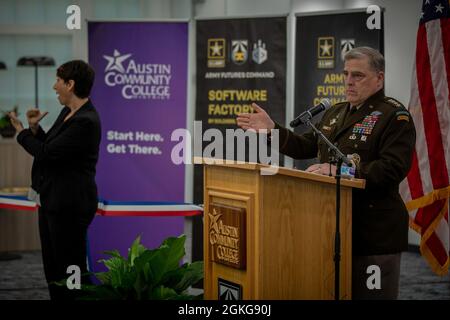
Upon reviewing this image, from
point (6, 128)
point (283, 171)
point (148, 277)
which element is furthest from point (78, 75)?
point (6, 128)

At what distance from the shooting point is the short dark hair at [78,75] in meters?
3.89

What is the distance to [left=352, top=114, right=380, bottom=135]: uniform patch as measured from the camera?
2857 millimetres

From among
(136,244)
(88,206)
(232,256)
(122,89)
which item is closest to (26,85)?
(122,89)

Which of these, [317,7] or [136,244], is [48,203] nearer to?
[136,244]

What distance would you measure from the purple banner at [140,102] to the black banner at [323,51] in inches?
32.0

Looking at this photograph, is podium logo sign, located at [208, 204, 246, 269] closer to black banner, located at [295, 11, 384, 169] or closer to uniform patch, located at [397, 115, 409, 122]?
uniform patch, located at [397, 115, 409, 122]

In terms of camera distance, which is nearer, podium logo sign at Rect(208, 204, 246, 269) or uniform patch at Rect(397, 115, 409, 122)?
podium logo sign at Rect(208, 204, 246, 269)

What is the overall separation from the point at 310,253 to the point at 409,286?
125 inches

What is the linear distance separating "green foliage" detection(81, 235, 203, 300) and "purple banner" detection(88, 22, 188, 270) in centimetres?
228

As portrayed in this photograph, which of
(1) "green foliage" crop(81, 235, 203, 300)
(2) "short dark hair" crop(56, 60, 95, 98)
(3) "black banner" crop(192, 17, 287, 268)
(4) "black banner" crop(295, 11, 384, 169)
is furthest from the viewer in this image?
(3) "black banner" crop(192, 17, 287, 268)

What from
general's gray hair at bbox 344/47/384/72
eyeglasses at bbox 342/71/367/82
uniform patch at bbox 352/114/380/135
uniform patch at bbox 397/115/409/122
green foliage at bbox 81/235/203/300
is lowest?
green foliage at bbox 81/235/203/300

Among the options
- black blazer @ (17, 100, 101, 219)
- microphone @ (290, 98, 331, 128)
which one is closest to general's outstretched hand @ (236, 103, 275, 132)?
microphone @ (290, 98, 331, 128)

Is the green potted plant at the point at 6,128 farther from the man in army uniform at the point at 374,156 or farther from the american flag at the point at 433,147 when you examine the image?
the man in army uniform at the point at 374,156

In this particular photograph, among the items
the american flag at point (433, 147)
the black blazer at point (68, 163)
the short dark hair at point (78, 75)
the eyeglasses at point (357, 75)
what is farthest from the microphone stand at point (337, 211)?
the short dark hair at point (78, 75)
